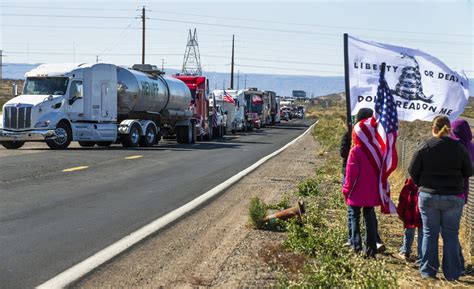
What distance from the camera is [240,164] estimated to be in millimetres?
21203

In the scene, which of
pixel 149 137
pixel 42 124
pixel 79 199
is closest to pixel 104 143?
pixel 149 137

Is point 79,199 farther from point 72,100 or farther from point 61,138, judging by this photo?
point 72,100

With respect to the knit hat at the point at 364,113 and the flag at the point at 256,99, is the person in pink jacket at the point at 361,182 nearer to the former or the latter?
the knit hat at the point at 364,113

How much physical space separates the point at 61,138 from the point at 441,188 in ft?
70.0

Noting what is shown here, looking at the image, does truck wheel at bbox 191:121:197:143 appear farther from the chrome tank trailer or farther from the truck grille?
the truck grille

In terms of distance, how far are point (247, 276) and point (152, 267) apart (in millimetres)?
1070

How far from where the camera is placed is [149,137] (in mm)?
30141

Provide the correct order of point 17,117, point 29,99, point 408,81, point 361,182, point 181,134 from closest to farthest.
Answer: point 361,182
point 408,81
point 17,117
point 29,99
point 181,134

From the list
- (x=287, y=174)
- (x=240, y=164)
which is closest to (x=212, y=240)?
(x=287, y=174)

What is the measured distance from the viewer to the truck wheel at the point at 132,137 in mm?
28688

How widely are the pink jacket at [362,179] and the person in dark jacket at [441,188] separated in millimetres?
652

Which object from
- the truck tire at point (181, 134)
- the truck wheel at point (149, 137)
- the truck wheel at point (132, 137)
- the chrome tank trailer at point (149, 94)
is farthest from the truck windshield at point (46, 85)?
the truck tire at point (181, 134)

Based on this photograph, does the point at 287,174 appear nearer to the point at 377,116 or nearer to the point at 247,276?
the point at 377,116

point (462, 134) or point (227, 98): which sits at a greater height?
point (227, 98)
